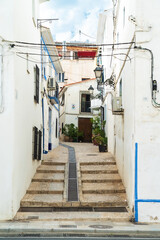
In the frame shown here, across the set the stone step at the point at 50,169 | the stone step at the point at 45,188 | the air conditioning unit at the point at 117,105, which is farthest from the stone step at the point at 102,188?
the air conditioning unit at the point at 117,105

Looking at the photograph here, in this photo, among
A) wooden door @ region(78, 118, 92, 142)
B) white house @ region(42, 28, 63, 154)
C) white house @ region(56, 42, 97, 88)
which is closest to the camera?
white house @ region(42, 28, 63, 154)

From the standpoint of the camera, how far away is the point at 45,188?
1095 centimetres

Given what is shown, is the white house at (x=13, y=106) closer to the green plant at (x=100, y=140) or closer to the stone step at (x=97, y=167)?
the stone step at (x=97, y=167)

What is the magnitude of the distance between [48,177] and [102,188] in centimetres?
221

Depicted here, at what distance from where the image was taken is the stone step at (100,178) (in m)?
11.6

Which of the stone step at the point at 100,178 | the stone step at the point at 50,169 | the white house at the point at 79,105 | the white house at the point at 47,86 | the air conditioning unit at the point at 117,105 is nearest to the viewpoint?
the air conditioning unit at the point at 117,105

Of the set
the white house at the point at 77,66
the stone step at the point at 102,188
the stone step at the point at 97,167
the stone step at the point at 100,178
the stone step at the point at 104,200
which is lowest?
the stone step at the point at 104,200

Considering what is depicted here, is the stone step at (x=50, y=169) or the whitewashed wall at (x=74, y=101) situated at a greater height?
the whitewashed wall at (x=74, y=101)

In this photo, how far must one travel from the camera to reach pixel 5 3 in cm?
877

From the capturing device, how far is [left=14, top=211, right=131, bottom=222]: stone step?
8.70 m

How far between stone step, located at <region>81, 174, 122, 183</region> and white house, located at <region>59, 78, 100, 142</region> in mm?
19770

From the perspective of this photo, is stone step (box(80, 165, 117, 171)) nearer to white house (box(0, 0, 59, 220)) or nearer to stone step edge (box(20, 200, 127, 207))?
stone step edge (box(20, 200, 127, 207))

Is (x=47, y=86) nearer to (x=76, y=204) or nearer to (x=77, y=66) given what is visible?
(x=76, y=204)

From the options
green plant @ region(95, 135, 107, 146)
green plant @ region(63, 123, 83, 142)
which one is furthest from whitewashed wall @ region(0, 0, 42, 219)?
green plant @ region(63, 123, 83, 142)
